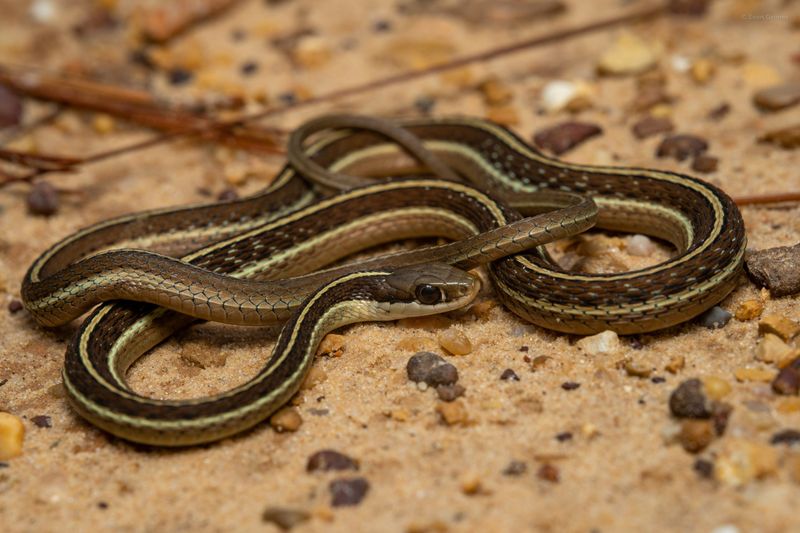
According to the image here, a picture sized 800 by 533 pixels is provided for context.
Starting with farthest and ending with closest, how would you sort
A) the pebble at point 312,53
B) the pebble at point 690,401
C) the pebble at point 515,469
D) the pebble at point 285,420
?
1. the pebble at point 312,53
2. the pebble at point 285,420
3. the pebble at point 690,401
4. the pebble at point 515,469

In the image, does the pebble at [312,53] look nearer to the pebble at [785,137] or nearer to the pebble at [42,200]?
the pebble at [42,200]

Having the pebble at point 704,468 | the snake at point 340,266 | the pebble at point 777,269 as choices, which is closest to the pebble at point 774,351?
the snake at point 340,266

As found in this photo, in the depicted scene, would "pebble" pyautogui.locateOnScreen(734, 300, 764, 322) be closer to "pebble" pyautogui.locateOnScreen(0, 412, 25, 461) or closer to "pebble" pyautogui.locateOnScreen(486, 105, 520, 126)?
"pebble" pyautogui.locateOnScreen(486, 105, 520, 126)

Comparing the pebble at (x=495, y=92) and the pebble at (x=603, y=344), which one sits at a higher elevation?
the pebble at (x=495, y=92)

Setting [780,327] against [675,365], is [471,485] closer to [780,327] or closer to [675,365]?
[675,365]

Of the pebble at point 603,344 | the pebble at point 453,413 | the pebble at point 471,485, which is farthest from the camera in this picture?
the pebble at point 603,344

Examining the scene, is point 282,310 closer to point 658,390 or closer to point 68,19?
point 658,390

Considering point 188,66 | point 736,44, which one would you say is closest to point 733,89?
point 736,44
